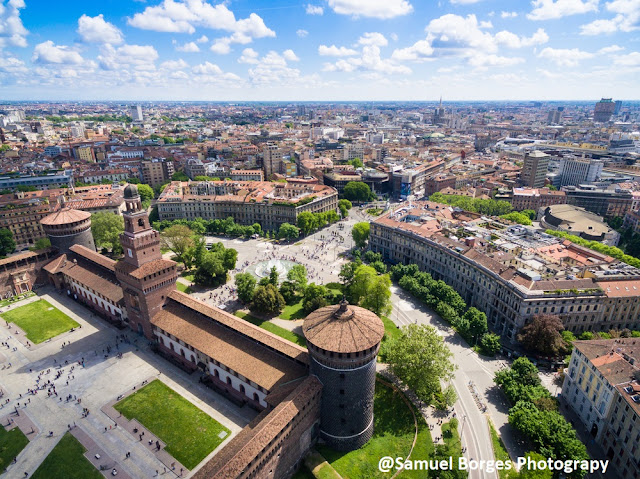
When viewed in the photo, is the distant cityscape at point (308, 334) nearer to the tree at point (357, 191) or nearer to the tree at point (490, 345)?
the tree at point (490, 345)

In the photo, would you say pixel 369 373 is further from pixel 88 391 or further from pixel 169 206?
pixel 169 206

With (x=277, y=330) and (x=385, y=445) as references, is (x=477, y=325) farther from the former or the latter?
(x=277, y=330)

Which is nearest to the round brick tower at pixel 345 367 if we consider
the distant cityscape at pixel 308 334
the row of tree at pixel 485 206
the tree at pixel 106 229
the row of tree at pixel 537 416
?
the distant cityscape at pixel 308 334

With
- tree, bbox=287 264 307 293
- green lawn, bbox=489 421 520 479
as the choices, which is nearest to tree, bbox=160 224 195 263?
tree, bbox=287 264 307 293

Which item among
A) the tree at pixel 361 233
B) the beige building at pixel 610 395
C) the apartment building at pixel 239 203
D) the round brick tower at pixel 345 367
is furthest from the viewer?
the apartment building at pixel 239 203

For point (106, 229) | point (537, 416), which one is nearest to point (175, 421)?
point (537, 416)

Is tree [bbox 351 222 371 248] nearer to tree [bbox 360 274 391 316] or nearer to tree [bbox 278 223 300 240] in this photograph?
tree [bbox 278 223 300 240]

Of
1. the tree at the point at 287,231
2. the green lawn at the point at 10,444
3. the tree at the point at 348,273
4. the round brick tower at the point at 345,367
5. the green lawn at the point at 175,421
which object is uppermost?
the round brick tower at the point at 345,367
